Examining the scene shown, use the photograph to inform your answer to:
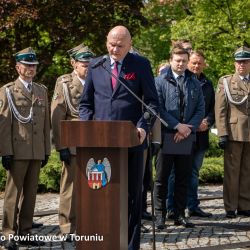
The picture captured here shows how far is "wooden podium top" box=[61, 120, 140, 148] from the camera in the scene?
635 centimetres

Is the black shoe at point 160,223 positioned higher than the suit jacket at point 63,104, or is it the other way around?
the suit jacket at point 63,104

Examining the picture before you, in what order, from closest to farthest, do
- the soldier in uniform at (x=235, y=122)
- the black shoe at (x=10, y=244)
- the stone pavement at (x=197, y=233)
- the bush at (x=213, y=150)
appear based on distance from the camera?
the black shoe at (x=10, y=244) < the stone pavement at (x=197, y=233) < the soldier in uniform at (x=235, y=122) < the bush at (x=213, y=150)

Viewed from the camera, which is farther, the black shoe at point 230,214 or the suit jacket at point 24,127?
the black shoe at point 230,214

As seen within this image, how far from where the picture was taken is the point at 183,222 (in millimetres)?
9680

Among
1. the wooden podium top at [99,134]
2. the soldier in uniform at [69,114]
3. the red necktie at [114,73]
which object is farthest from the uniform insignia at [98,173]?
the soldier in uniform at [69,114]

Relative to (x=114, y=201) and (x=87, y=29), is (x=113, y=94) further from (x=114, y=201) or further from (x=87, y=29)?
(x=87, y=29)

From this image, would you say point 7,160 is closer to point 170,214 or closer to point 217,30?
point 170,214

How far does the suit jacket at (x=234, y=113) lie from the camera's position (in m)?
10.5

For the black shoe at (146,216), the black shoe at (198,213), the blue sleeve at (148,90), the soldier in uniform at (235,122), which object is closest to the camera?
the blue sleeve at (148,90)

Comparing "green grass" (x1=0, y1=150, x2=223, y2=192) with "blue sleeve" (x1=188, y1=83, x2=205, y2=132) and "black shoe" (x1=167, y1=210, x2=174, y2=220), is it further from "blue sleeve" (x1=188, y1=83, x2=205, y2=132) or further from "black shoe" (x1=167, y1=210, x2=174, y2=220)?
"blue sleeve" (x1=188, y1=83, x2=205, y2=132)

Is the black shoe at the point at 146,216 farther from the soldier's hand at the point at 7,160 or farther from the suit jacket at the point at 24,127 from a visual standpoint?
the soldier's hand at the point at 7,160

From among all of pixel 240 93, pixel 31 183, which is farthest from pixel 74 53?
pixel 240 93

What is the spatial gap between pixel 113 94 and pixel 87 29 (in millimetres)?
7362

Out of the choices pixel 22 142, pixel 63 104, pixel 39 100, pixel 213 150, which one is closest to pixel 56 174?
pixel 63 104
